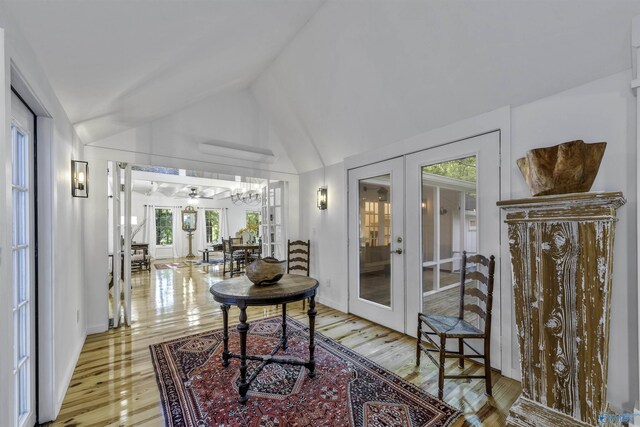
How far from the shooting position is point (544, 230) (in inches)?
66.5

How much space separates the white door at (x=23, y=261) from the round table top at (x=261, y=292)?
105 cm

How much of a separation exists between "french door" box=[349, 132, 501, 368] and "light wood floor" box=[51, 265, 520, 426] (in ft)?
1.23

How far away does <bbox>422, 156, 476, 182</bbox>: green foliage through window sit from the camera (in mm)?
2582

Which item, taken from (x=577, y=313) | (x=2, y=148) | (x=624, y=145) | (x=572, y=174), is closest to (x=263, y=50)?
(x=2, y=148)

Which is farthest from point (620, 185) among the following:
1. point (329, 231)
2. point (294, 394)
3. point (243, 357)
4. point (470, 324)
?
point (329, 231)

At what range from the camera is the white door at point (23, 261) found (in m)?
1.59

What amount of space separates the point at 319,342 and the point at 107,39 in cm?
295

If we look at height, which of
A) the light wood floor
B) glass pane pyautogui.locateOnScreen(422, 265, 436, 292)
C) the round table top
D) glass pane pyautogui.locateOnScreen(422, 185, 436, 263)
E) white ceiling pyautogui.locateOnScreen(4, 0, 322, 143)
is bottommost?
the light wood floor

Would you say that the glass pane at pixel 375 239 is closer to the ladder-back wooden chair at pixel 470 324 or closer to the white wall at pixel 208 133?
the ladder-back wooden chair at pixel 470 324

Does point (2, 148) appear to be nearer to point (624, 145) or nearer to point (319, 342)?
point (319, 342)

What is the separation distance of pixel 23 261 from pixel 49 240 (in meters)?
0.20

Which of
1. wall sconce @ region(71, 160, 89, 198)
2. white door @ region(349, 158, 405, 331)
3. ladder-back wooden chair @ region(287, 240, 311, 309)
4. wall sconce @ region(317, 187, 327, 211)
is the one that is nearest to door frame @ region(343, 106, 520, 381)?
white door @ region(349, 158, 405, 331)

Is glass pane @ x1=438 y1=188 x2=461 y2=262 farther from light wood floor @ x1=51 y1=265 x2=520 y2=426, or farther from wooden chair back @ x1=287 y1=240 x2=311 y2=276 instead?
wooden chair back @ x1=287 y1=240 x2=311 y2=276

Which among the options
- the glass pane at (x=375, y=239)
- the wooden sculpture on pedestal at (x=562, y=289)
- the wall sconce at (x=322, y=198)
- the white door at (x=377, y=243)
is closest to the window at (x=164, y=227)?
the wall sconce at (x=322, y=198)
